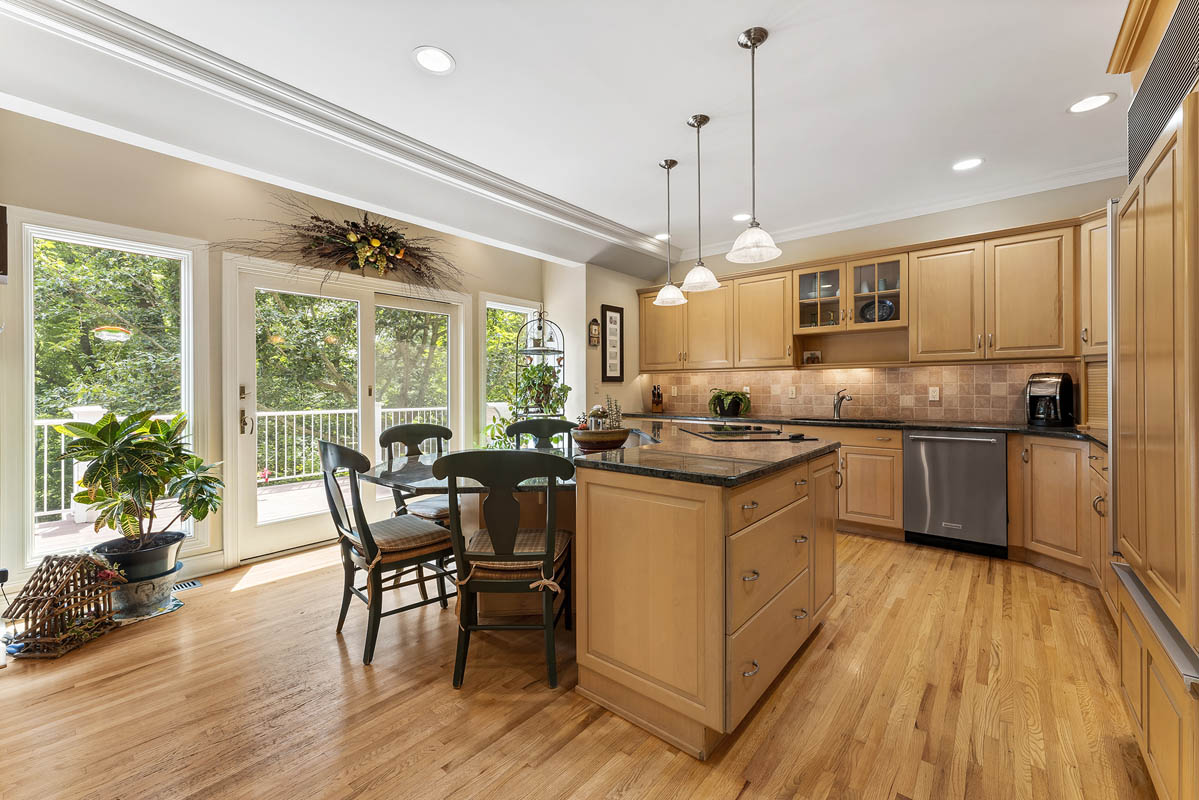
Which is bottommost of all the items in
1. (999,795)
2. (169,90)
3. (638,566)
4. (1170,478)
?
(999,795)

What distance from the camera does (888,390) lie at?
4.43 metres

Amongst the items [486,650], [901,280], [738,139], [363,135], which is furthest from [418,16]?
[901,280]

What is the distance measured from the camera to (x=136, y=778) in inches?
60.2

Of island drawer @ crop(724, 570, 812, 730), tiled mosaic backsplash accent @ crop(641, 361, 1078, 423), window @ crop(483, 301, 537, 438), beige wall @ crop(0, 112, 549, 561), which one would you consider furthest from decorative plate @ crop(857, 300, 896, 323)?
beige wall @ crop(0, 112, 549, 561)

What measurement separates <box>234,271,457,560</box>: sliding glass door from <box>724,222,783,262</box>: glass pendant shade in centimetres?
297

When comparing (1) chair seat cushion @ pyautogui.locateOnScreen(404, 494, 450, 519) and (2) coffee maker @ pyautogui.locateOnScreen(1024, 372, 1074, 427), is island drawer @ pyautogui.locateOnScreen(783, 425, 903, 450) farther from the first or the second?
(1) chair seat cushion @ pyautogui.locateOnScreen(404, 494, 450, 519)

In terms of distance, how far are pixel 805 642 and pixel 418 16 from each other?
314 cm

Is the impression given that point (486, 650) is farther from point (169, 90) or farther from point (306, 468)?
point (169, 90)

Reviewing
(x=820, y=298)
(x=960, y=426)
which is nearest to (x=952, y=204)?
(x=820, y=298)

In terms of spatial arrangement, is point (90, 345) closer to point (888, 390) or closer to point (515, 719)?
point (515, 719)

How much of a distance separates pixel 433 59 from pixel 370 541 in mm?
2157

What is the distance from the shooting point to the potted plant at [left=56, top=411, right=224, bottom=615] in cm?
250

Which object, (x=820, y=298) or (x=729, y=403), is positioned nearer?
(x=820, y=298)

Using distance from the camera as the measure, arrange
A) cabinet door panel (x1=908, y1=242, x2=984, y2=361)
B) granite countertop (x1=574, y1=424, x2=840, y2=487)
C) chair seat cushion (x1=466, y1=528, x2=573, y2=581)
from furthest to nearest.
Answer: cabinet door panel (x1=908, y1=242, x2=984, y2=361), chair seat cushion (x1=466, y1=528, x2=573, y2=581), granite countertop (x1=574, y1=424, x2=840, y2=487)
